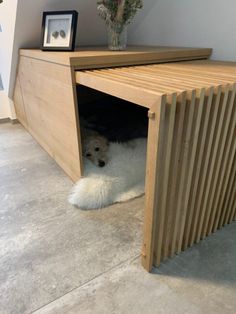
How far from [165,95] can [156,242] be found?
1.68 feet

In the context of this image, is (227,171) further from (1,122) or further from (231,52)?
(1,122)

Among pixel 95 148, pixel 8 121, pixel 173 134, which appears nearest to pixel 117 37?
pixel 95 148

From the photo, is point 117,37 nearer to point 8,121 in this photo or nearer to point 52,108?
point 52,108

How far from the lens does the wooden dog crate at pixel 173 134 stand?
30.1 inches

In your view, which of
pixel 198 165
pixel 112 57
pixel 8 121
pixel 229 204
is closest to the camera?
pixel 198 165

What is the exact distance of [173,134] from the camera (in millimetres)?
777

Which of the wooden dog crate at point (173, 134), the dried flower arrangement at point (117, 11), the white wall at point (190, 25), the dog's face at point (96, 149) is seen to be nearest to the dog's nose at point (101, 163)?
the dog's face at point (96, 149)

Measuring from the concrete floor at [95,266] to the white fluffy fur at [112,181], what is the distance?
48 millimetres

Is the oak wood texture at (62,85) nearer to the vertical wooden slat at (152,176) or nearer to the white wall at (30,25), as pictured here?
the white wall at (30,25)

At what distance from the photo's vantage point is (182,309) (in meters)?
0.81

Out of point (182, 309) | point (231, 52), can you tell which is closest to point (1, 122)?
point (231, 52)

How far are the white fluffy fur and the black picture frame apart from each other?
0.62 m

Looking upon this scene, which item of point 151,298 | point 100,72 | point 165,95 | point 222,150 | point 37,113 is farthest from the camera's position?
point 37,113

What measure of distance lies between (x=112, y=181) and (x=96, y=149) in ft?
0.79
